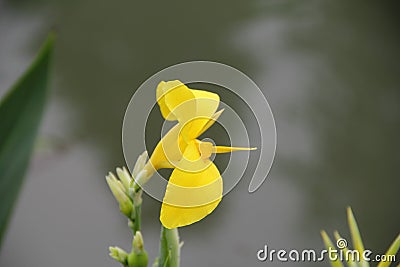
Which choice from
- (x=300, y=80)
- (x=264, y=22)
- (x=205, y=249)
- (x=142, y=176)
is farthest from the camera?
(x=264, y=22)

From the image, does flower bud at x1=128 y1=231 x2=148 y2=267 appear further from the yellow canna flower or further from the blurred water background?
the blurred water background

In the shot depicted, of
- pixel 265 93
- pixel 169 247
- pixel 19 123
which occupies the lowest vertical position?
pixel 169 247

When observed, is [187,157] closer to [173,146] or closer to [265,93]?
[173,146]

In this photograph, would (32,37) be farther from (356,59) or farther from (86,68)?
(356,59)

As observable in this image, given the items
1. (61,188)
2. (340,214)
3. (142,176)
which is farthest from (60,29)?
(142,176)

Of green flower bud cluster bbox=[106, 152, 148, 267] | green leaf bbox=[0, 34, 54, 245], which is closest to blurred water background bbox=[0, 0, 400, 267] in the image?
green leaf bbox=[0, 34, 54, 245]

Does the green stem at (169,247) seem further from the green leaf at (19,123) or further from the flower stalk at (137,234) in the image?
the green leaf at (19,123)

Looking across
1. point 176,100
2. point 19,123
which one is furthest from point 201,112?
point 19,123
